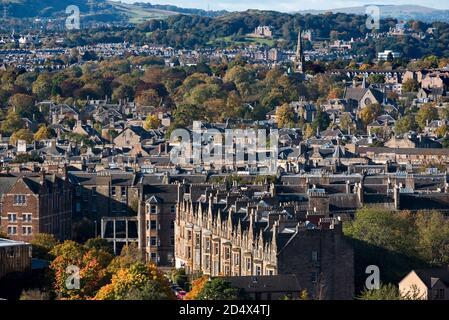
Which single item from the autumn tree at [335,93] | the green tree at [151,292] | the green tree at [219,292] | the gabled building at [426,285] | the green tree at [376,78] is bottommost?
the green tree at [376,78]

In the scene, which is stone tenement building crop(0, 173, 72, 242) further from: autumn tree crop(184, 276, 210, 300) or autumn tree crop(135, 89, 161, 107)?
autumn tree crop(135, 89, 161, 107)

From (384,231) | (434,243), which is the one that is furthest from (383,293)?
(434,243)

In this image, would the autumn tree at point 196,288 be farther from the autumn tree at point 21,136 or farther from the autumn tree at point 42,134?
the autumn tree at point 42,134

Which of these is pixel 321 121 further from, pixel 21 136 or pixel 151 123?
pixel 21 136

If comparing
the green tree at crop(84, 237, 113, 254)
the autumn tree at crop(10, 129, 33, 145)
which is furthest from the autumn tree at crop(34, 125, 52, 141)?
the green tree at crop(84, 237, 113, 254)

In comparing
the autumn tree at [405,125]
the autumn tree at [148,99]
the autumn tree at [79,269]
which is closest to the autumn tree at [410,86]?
the autumn tree at [148,99]

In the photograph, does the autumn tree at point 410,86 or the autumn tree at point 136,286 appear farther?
the autumn tree at point 410,86
